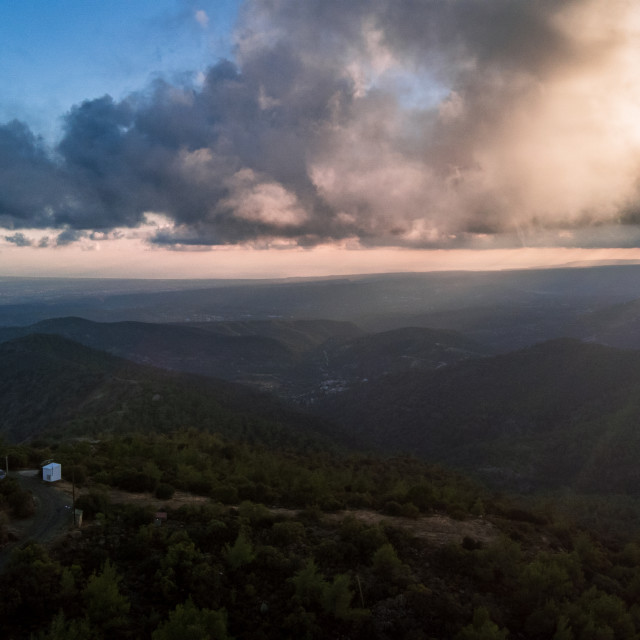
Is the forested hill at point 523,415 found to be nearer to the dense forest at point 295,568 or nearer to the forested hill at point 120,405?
the forested hill at point 120,405

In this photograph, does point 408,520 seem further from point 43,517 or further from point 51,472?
point 51,472

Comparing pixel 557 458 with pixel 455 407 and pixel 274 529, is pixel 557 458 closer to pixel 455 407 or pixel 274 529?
pixel 455 407

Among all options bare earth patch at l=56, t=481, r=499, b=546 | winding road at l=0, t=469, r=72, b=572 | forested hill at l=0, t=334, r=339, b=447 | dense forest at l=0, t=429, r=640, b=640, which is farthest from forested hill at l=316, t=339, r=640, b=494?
winding road at l=0, t=469, r=72, b=572

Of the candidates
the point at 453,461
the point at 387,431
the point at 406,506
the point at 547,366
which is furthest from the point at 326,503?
the point at 547,366

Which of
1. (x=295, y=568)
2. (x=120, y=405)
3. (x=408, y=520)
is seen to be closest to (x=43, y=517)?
(x=295, y=568)

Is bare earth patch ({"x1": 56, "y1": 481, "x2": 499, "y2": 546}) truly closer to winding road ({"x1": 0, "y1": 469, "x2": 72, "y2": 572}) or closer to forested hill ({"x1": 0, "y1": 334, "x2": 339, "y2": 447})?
winding road ({"x1": 0, "y1": 469, "x2": 72, "y2": 572})

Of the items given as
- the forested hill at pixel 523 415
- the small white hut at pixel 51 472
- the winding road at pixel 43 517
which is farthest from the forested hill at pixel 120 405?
the winding road at pixel 43 517

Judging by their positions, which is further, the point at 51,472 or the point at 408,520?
the point at 408,520
